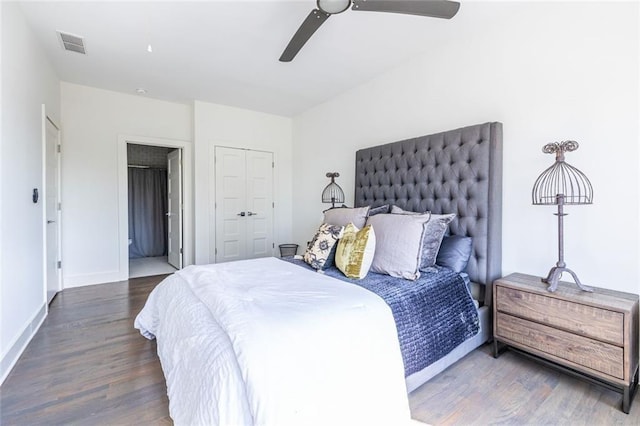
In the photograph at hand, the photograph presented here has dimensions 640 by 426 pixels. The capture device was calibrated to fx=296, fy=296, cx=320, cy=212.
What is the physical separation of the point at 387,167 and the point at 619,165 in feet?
5.70

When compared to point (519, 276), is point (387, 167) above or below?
above

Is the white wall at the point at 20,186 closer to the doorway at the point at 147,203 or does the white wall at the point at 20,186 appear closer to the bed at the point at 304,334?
the bed at the point at 304,334

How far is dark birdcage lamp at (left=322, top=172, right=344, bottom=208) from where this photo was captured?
3971 millimetres

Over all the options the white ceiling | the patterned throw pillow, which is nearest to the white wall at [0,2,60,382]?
the white ceiling

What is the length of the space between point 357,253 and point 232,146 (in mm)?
3293

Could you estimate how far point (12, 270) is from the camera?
83.2 inches

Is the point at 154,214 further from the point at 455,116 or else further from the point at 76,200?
the point at 455,116

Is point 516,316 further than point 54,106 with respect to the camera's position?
No

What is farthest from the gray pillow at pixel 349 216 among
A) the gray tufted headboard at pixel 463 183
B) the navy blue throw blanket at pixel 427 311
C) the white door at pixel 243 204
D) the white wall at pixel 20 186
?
the white wall at pixel 20 186

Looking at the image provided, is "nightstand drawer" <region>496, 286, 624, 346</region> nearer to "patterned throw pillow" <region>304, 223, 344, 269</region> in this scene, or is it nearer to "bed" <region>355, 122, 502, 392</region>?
"bed" <region>355, 122, 502, 392</region>

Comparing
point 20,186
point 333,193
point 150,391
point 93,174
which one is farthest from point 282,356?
point 93,174

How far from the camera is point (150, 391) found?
177cm

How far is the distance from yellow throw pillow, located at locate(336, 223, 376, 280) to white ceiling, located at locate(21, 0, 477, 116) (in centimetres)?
171

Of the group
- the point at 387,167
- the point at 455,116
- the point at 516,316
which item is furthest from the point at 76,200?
the point at 516,316
